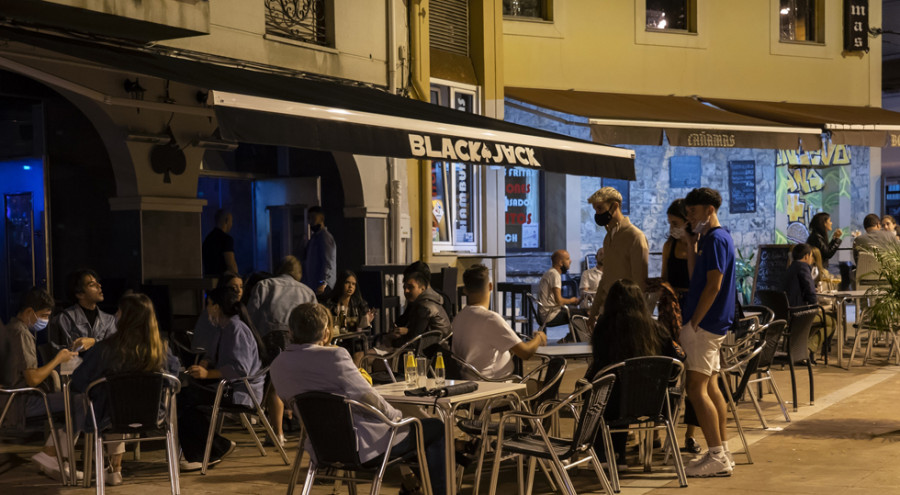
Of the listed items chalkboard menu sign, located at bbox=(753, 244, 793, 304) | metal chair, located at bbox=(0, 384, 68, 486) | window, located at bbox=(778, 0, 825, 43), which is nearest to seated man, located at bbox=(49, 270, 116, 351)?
metal chair, located at bbox=(0, 384, 68, 486)

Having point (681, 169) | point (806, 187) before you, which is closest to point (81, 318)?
point (681, 169)

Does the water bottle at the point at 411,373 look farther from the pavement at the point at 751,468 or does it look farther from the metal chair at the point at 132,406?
the metal chair at the point at 132,406

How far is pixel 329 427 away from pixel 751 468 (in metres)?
3.18

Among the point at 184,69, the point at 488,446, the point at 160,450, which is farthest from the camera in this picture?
the point at 184,69

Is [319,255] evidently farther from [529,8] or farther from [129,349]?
[529,8]

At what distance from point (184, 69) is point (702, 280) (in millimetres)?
4411

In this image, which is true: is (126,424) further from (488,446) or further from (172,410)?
(488,446)

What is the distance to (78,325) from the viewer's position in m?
8.08

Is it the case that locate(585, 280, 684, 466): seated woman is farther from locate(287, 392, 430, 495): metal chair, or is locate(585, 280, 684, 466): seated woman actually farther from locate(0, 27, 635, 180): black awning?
locate(0, 27, 635, 180): black awning

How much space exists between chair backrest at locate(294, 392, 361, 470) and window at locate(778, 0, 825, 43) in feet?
54.2

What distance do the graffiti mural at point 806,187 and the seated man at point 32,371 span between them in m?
16.4

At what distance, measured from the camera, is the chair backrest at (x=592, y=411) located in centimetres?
563

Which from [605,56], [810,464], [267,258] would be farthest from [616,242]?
[605,56]

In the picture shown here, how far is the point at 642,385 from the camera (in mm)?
6371
